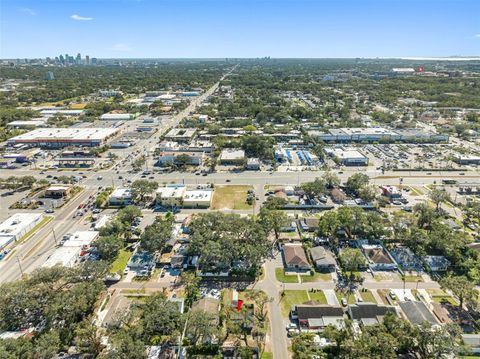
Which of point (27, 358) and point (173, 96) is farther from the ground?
point (173, 96)

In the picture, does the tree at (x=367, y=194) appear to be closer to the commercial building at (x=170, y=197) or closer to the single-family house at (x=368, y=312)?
the single-family house at (x=368, y=312)

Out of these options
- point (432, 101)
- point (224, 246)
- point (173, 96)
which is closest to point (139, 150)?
point (224, 246)

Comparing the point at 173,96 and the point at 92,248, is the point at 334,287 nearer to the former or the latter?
the point at 92,248

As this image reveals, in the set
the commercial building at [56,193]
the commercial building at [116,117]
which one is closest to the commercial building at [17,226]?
the commercial building at [56,193]

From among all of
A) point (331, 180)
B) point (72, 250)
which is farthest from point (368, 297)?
point (72, 250)

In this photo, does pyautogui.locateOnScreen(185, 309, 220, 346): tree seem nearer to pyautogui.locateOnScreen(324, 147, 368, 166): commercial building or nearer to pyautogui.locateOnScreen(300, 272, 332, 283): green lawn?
pyautogui.locateOnScreen(300, 272, 332, 283): green lawn

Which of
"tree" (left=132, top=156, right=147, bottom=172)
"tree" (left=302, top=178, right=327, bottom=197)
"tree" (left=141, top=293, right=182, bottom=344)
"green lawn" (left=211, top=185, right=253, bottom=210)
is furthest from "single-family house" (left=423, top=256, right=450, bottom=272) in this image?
"tree" (left=132, top=156, right=147, bottom=172)

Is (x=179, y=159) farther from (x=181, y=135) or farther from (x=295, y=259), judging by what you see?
(x=295, y=259)
